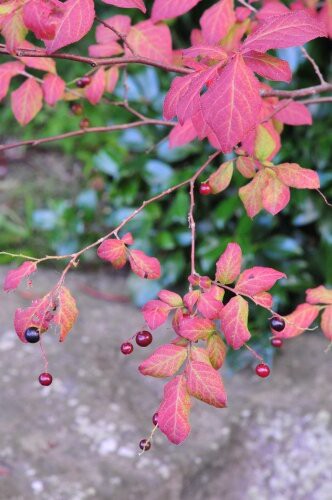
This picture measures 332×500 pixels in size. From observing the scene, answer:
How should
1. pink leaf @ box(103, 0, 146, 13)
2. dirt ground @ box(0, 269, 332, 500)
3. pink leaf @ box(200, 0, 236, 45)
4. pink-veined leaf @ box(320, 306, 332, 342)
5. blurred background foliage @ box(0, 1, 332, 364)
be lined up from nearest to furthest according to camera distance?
pink leaf @ box(103, 0, 146, 13) < pink-veined leaf @ box(320, 306, 332, 342) < pink leaf @ box(200, 0, 236, 45) < dirt ground @ box(0, 269, 332, 500) < blurred background foliage @ box(0, 1, 332, 364)

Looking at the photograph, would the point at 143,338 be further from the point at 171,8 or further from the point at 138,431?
the point at 138,431

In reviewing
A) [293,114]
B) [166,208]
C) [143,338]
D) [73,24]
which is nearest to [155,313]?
[143,338]

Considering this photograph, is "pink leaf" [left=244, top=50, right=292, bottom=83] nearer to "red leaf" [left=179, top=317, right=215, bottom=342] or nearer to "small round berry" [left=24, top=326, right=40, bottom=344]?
"red leaf" [left=179, top=317, right=215, bottom=342]

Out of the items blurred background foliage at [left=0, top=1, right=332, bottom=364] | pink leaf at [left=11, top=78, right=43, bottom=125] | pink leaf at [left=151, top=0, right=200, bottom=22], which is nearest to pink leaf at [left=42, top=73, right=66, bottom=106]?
→ pink leaf at [left=11, top=78, right=43, bottom=125]

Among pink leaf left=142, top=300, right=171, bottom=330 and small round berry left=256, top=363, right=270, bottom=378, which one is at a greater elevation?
pink leaf left=142, top=300, right=171, bottom=330

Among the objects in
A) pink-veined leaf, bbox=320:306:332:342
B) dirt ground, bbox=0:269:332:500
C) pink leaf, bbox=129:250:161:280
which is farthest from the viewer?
dirt ground, bbox=0:269:332:500

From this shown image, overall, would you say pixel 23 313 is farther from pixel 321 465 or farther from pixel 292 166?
pixel 321 465

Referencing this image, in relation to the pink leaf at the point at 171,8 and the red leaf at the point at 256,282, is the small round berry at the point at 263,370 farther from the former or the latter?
the pink leaf at the point at 171,8
